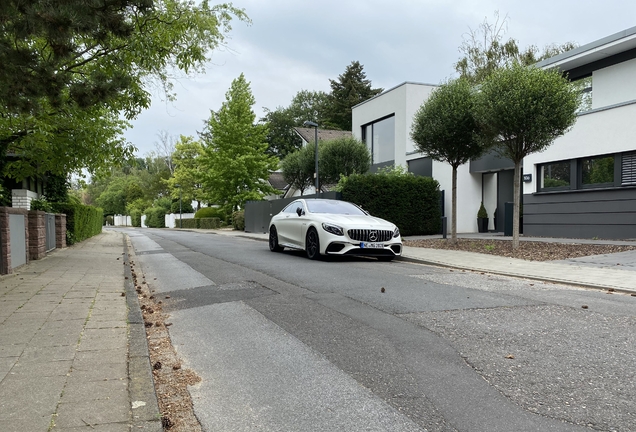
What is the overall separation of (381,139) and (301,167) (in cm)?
561

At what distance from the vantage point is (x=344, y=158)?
2705 centimetres

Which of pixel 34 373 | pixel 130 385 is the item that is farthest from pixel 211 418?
pixel 34 373

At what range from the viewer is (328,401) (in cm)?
307

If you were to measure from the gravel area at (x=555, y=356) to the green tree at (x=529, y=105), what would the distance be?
767cm

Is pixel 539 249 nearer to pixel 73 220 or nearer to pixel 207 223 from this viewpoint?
pixel 73 220

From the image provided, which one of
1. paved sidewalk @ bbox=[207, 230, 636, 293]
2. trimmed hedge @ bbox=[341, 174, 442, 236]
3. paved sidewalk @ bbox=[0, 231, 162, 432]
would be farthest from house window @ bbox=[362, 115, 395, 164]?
paved sidewalk @ bbox=[0, 231, 162, 432]

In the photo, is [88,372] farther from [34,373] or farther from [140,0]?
[140,0]

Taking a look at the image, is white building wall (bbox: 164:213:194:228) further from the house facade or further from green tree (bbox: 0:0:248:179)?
the house facade

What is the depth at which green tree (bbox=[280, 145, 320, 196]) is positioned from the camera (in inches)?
1214

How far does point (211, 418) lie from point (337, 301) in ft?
10.9

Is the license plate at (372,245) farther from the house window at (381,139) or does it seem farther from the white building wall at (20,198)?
the house window at (381,139)

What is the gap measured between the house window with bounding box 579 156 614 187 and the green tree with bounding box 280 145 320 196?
54.1 feet

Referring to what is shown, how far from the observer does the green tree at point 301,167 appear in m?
30.8

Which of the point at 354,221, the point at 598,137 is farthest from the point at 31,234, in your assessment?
the point at 598,137
